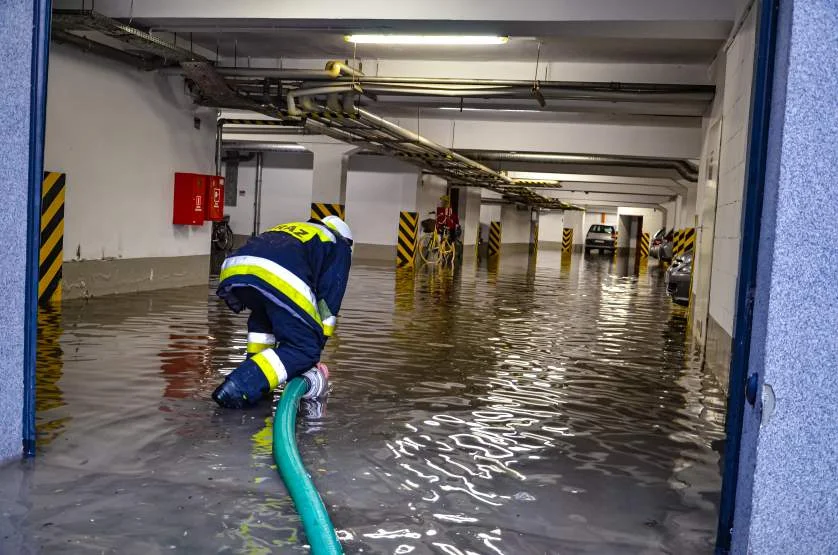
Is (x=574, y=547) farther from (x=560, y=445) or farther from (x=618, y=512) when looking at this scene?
(x=560, y=445)

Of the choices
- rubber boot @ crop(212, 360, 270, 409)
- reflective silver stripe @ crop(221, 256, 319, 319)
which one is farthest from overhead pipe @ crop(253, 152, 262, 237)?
rubber boot @ crop(212, 360, 270, 409)

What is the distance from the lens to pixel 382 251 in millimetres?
23500

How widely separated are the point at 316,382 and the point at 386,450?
105 cm

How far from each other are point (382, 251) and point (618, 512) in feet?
66.1

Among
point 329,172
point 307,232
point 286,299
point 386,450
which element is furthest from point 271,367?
point 329,172

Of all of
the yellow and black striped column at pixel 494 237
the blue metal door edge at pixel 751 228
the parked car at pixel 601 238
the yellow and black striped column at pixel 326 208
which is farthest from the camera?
the parked car at pixel 601 238

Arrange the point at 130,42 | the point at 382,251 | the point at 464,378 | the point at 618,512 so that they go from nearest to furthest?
1. the point at 618,512
2. the point at 464,378
3. the point at 130,42
4. the point at 382,251

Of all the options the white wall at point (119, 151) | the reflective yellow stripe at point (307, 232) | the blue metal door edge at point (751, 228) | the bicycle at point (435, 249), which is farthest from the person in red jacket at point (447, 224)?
the blue metal door edge at point (751, 228)

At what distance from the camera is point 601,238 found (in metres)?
46.2

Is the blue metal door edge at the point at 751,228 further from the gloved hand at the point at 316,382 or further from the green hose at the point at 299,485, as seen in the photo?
the gloved hand at the point at 316,382

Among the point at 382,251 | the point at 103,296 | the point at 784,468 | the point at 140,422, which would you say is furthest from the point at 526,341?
the point at 382,251

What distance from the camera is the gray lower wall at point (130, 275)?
1013 cm

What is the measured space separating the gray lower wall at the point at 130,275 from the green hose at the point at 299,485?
21.1 ft

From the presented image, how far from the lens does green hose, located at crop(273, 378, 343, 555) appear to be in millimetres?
2732
